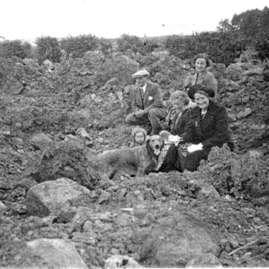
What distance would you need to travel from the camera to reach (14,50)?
17078mm

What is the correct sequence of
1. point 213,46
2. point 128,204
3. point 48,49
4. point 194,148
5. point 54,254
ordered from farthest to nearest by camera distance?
point 48,49, point 213,46, point 194,148, point 128,204, point 54,254

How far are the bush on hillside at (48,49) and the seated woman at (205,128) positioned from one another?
1042 cm

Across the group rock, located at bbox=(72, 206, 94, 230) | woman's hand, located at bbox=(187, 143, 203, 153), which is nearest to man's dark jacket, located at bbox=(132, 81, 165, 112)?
woman's hand, located at bbox=(187, 143, 203, 153)

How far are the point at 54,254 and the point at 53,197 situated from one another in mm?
1610

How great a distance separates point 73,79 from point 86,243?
1102cm

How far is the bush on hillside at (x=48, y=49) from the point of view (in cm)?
1708

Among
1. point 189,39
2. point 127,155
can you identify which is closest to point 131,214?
point 127,155

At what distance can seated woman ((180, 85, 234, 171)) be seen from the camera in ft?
23.6

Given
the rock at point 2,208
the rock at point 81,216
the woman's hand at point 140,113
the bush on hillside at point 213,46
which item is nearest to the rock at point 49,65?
the bush on hillside at point 213,46

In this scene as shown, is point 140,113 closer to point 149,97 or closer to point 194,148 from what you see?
point 149,97

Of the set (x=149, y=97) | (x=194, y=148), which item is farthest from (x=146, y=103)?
(x=194, y=148)

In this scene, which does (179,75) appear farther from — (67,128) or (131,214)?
(131,214)

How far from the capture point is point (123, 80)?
13586 mm

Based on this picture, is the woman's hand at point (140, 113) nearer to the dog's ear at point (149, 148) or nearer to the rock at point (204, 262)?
the dog's ear at point (149, 148)
